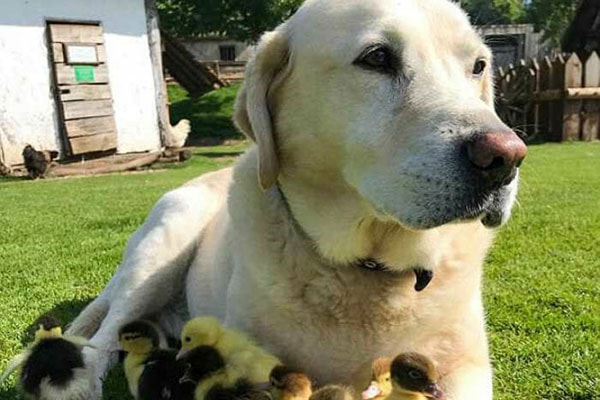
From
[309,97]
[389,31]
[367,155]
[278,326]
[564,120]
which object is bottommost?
[564,120]

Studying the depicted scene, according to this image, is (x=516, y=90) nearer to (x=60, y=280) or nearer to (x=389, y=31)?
(x=60, y=280)

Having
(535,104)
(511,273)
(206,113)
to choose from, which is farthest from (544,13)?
(511,273)

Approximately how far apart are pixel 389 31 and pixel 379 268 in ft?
2.70

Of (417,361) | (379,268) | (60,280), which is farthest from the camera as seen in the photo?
(60,280)

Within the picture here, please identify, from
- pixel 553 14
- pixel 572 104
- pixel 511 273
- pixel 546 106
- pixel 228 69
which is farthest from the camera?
pixel 553 14

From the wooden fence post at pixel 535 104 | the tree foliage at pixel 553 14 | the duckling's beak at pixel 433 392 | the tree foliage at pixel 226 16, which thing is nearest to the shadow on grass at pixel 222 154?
the tree foliage at pixel 226 16

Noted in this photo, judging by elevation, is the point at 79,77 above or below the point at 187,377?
above

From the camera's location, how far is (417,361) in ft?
6.91

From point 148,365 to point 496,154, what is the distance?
4.77 ft

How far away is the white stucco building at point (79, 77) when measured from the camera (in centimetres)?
1257

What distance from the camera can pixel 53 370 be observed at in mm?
2506

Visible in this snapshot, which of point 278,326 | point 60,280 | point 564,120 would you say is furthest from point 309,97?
point 564,120

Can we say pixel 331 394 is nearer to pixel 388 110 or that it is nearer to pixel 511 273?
pixel 388 110

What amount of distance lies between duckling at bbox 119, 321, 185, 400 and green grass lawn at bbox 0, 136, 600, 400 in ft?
0.58
